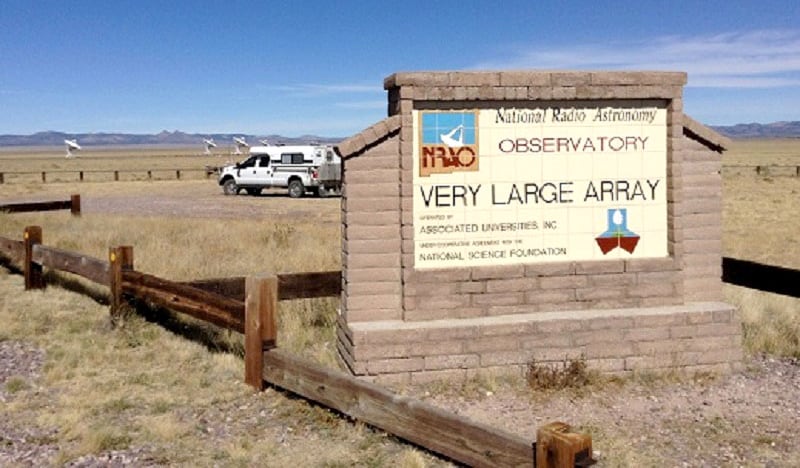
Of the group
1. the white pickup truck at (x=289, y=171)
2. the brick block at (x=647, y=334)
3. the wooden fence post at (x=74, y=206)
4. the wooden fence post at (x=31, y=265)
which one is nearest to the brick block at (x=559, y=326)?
the brick block at (x=647, y=334)

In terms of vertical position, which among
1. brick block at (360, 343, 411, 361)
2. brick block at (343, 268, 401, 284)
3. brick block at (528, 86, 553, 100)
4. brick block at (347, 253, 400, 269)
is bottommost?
brick block at (360, 343, 411, 361)

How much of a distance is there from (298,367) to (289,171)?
95.4 feet

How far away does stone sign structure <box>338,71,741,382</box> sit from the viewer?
731 centimetres

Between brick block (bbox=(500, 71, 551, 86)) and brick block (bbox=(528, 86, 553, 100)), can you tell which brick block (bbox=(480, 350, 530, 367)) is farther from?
brick block (bbox=(500, 71, 551, 86))

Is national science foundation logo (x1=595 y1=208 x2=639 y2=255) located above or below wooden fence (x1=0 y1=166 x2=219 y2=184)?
below

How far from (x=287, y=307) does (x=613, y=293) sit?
13.4ft

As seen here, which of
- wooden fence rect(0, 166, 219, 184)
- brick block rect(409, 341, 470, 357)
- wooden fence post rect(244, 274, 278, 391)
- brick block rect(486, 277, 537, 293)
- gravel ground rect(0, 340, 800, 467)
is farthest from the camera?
wooden fence rect(0, 166, 219, 184)

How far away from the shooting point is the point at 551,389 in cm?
700

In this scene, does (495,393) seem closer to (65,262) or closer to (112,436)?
(112,436)

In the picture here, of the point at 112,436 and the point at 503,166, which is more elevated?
the point at 503,166

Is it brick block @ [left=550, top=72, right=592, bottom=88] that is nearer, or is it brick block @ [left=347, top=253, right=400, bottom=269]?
brick block @ [left=347, top=253, right=400, bottom=269]

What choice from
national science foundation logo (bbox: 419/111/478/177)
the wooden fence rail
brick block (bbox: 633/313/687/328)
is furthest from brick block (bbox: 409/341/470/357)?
the wooden fence rail

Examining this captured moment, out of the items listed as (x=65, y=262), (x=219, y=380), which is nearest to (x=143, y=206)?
(x=65, y=262)

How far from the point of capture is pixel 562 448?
369cm
